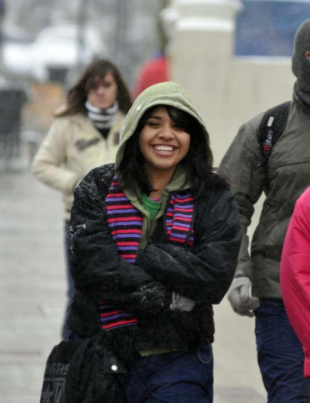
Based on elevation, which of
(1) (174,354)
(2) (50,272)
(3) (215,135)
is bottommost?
(2) (50,272)

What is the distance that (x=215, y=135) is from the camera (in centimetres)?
833

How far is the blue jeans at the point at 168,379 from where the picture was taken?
13.5 ft

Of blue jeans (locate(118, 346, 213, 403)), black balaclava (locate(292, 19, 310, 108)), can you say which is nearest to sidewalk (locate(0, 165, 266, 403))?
black balaclava (locate(292, 19, 310, 108))

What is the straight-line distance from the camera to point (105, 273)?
4.09 m

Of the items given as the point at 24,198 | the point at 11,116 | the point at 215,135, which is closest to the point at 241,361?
the point at 215,135

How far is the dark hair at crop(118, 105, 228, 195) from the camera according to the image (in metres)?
4.26

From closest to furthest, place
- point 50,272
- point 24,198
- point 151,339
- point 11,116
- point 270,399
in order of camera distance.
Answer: point 151,339 < point 270,399 < point 50,272 < point 24,198 < point 11,116

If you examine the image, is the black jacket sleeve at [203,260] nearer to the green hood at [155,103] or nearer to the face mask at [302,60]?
the green hood at [155,103]

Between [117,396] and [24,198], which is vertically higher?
[117,396]

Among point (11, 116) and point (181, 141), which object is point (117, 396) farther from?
point (11, 116)

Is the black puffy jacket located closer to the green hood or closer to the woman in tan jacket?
the green hood

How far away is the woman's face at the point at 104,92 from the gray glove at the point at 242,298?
2.87 meters

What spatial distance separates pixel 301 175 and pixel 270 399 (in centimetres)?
91

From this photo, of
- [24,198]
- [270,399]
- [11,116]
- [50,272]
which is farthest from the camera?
[11,116]
